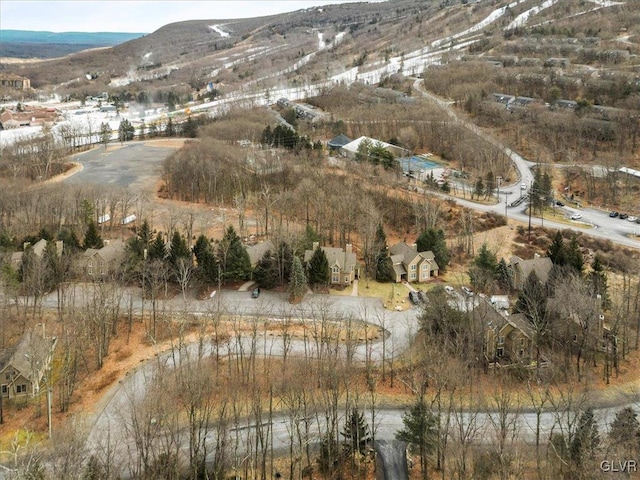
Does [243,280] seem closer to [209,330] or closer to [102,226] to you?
[209,330]

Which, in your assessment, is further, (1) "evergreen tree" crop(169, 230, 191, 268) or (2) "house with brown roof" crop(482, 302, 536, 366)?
(1) "evergreen tree" crop(169, 230, 191, 268)

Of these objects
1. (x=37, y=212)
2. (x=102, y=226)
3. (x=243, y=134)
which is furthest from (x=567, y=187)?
(x=37, y=212)

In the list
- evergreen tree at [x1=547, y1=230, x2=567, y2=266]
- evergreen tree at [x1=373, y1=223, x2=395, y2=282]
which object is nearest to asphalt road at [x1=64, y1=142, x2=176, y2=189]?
evergreen tree at [x1=373, y1=223, x2=395, y2=282]

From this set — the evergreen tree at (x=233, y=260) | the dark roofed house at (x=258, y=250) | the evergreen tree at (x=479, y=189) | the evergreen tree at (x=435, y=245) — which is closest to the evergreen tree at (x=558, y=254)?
the evergreen tree at (x=435, y=245)

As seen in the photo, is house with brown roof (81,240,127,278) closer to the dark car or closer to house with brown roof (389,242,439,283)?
house with brown roof (389,242,439,283)

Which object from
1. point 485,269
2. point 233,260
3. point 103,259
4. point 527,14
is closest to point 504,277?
point 485,269

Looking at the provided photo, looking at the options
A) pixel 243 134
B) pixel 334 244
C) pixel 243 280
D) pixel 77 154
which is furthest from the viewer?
pixel 77 154
